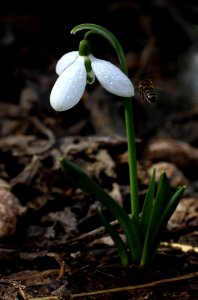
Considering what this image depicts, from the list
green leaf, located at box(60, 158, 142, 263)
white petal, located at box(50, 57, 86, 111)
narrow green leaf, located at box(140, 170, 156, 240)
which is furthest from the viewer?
narrow green leaf, located at box(140, 170, 156, 240)

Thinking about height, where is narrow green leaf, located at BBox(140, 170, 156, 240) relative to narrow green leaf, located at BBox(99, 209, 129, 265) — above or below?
above

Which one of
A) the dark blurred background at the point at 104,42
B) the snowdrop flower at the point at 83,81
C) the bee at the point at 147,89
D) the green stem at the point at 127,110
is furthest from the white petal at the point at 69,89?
the dark blurred background at the point at 104,42

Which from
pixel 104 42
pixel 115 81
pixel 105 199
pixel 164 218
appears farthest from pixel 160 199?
pixel 104 42

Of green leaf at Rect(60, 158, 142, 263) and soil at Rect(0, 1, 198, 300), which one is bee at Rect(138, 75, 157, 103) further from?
green leaf at Rect(60, 158, 142, 263)

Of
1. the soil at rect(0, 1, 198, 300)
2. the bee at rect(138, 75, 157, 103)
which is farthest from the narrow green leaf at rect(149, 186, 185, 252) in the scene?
the bee at rect(138, 75, 157, 103)

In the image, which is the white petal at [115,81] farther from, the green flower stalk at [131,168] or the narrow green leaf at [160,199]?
the narrow green leaf at [160,199]

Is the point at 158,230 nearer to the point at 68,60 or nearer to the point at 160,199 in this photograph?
the point at 160,199
